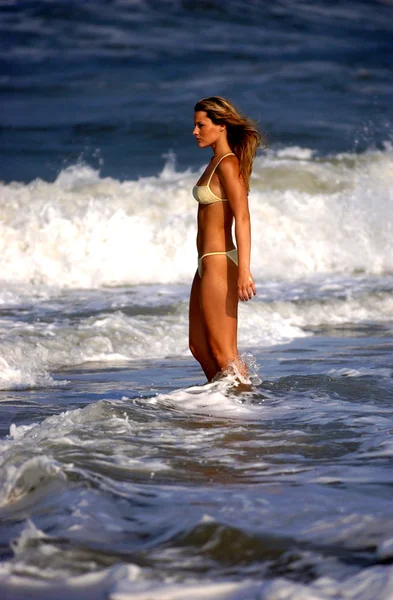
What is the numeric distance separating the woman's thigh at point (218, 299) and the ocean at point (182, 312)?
1.08 feet

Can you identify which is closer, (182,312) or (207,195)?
(207,195)

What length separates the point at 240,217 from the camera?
16.8ft

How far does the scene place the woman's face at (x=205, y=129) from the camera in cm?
525

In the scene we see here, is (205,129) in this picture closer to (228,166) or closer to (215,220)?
(228,166)

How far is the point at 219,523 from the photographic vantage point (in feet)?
10.0

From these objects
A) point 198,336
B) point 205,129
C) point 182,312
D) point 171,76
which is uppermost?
point 171,76

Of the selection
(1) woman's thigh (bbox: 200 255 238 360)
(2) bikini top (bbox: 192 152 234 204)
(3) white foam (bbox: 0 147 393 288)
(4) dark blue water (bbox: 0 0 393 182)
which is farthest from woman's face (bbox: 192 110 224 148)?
(4) dark blue water (bbox: 0 0 393 182)

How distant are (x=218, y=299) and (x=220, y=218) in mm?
449

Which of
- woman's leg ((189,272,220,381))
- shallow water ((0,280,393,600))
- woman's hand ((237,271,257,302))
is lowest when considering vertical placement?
shallow water ((0,280,393,600))

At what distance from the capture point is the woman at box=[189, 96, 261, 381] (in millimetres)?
5230

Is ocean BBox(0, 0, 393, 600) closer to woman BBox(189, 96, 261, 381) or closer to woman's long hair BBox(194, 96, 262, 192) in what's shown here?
woman BBox(189, 96, 261, 381)

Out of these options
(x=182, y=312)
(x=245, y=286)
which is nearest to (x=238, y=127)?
(x=245, y=286)

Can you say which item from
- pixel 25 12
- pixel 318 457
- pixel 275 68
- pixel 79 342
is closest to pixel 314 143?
pixel 275 68

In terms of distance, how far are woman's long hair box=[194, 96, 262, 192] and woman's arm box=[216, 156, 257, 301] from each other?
0.27 ft
